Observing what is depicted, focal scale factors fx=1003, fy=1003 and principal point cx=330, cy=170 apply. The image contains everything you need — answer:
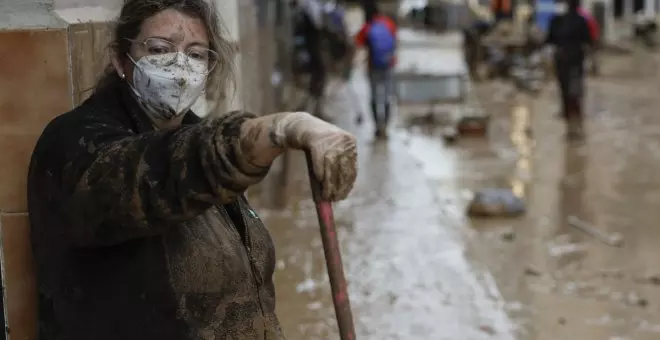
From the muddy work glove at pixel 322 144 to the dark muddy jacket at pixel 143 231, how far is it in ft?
0.28

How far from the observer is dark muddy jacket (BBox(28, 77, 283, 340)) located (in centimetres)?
187

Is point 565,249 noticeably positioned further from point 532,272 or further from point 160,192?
point 160,192

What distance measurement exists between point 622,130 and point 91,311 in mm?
11546

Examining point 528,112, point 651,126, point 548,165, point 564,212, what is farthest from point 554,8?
point 564,212

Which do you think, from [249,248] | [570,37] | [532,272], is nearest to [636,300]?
[532,272]

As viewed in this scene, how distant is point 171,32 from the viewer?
218cm

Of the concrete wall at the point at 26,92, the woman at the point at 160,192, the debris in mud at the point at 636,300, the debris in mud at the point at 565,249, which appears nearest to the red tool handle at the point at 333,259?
the woman at the point at 160,192

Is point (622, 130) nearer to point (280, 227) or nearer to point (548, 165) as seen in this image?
point (548, 165)

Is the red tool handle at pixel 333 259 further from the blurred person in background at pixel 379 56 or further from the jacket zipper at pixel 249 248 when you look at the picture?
the blurred person in background at pixel 379 56

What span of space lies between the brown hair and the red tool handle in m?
0.52

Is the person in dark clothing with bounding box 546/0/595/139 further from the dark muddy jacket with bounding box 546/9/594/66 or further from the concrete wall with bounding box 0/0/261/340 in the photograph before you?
the concrete wall with bounding box 0/0/261/340

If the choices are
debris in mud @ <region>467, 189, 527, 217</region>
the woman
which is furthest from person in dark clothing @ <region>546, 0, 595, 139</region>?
the woman

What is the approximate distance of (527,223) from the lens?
7.96m

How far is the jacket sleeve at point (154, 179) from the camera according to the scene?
186 centimetres
